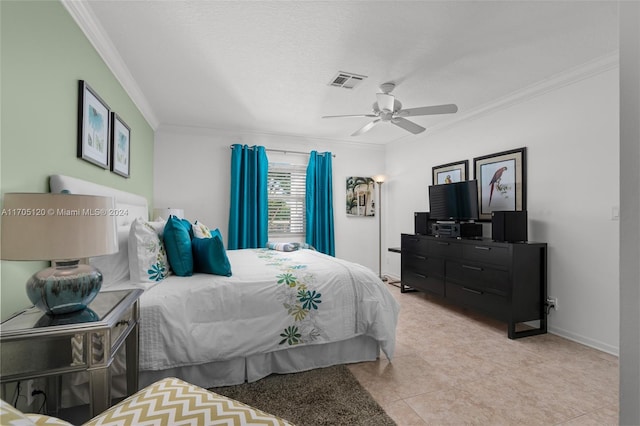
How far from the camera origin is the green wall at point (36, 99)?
135 cm

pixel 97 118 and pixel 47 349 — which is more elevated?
pixel 97 118

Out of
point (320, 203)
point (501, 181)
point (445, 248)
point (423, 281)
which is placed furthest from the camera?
point (320, 203)

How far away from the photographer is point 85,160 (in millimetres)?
2074

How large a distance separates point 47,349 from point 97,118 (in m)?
1.64

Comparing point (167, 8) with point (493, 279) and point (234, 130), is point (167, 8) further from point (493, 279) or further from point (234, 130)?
point (493, 279)

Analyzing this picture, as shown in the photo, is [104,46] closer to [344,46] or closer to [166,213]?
[344,46]

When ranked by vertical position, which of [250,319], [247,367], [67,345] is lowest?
[247,367]

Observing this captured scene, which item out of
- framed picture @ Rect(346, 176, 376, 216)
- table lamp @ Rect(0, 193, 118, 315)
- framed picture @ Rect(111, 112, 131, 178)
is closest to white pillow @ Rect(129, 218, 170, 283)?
table lamp @ Rect(0, 193, 118, 315)

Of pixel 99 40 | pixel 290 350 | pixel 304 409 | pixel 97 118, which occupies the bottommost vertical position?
pixel 304 409

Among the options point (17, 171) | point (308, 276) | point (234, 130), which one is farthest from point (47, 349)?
point (234, 130)

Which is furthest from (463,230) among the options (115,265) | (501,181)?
(115,265)

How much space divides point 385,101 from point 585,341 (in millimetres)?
2741

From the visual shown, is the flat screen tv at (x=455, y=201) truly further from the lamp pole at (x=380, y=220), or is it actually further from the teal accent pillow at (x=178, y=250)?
the teal accent pillow at (x=178, y=250)

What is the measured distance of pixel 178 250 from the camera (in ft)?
7.07
